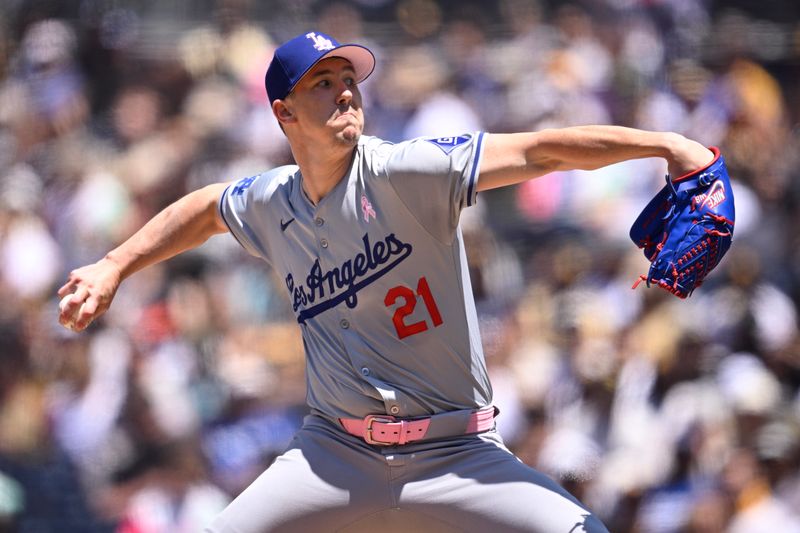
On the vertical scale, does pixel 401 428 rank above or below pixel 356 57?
below

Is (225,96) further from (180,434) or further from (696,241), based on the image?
(696,241)

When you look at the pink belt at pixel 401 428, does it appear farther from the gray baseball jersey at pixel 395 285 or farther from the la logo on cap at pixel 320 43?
the la logo on cap at pixel 320 43

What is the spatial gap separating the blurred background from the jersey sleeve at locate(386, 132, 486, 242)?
258cm

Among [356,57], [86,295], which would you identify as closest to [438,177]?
[356,57]

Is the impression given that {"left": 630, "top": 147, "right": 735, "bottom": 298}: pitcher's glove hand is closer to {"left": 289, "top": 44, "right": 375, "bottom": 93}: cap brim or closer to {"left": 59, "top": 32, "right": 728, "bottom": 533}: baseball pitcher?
{"left": 59, "top": 32, "right": 728, "bottom": 533}: baseball pitcher

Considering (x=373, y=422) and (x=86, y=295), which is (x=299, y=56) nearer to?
(x=86, y=295)

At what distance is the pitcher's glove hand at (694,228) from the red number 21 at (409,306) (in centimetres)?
55

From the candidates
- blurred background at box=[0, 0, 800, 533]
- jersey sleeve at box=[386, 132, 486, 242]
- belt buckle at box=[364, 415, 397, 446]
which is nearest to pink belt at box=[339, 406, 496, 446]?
belt buckle at box=[364, 415, 397, 446]

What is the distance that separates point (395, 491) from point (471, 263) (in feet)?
9.67

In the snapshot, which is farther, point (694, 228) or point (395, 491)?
point (395, 491)

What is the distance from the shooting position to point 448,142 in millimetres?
2604

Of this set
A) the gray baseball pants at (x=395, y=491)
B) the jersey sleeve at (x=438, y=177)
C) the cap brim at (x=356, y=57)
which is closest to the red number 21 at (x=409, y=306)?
the jersey sleeve at (x=438, y=177)

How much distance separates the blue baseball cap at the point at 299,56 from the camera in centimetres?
271

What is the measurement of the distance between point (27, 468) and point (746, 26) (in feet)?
15.0
